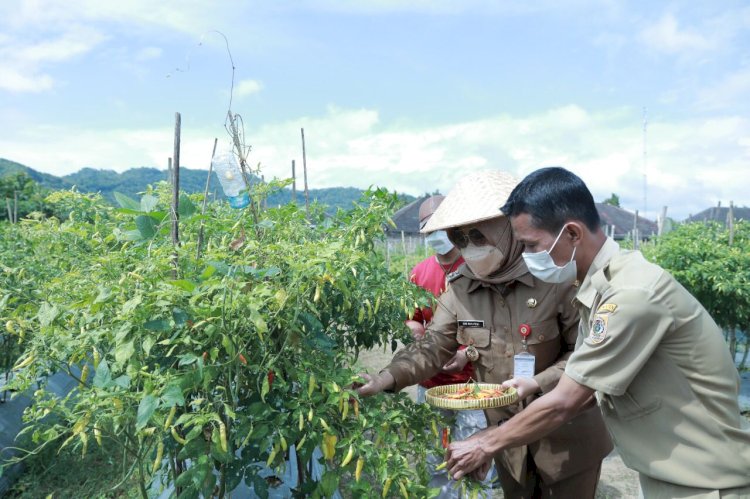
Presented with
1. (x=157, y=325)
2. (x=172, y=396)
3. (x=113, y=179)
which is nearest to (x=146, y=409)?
(x=172, y=396)

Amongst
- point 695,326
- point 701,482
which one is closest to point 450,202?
point 695,326

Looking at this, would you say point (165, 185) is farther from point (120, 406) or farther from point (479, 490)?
point (479, 490)

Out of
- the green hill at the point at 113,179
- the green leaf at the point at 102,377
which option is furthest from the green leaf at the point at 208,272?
the green hill at the point at 113,179

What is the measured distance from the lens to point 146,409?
150cm

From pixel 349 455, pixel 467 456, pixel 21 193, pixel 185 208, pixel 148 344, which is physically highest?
pixel 21 193

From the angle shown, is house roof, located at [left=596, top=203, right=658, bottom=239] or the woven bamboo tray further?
house roof, located at [left=596, top=203, right=658, bottom=239]

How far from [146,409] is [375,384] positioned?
2.97 ft

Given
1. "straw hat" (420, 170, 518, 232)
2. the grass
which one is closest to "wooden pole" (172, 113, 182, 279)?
"straw hat" (420, 170, 518, 232)

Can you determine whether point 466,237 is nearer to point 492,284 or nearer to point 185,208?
point 492,284

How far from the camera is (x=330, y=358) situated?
1859 mm

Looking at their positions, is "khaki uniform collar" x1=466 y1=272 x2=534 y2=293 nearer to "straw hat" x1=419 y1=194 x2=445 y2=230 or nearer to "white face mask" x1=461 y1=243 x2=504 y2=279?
"white face mask" x1=461 y1=243 x2=504 y2=279

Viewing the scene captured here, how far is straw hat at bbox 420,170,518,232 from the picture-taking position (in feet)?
8.11

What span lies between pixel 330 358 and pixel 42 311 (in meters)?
Result: 0.84

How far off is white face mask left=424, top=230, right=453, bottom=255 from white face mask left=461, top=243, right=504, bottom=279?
373 mm
